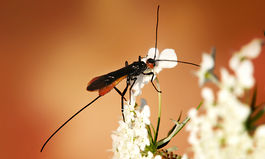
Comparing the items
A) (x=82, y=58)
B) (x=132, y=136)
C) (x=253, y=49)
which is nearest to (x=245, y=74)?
(x=253, y=49)

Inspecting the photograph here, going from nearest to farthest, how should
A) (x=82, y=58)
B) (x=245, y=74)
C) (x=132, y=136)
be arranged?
(x=245, y=74) < (x=132, y=136) < (x=82, y=58)

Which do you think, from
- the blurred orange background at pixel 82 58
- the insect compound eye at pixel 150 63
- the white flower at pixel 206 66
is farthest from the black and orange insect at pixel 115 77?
the blurred orange background at pixel 82 58

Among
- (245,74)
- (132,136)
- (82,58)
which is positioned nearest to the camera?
(245,74)

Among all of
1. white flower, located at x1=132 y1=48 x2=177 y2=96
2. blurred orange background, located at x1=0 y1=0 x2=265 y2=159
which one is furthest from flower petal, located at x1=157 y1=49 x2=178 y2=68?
blurred orange background, located at x1=0 y1=0 x2=265 y2=159

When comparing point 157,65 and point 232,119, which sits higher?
point 157,65

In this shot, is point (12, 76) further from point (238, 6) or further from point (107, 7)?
point (238, 6)

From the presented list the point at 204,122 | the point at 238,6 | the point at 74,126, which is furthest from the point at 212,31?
the point at 204,122

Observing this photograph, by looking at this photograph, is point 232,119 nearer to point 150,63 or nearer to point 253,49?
point 253,49
